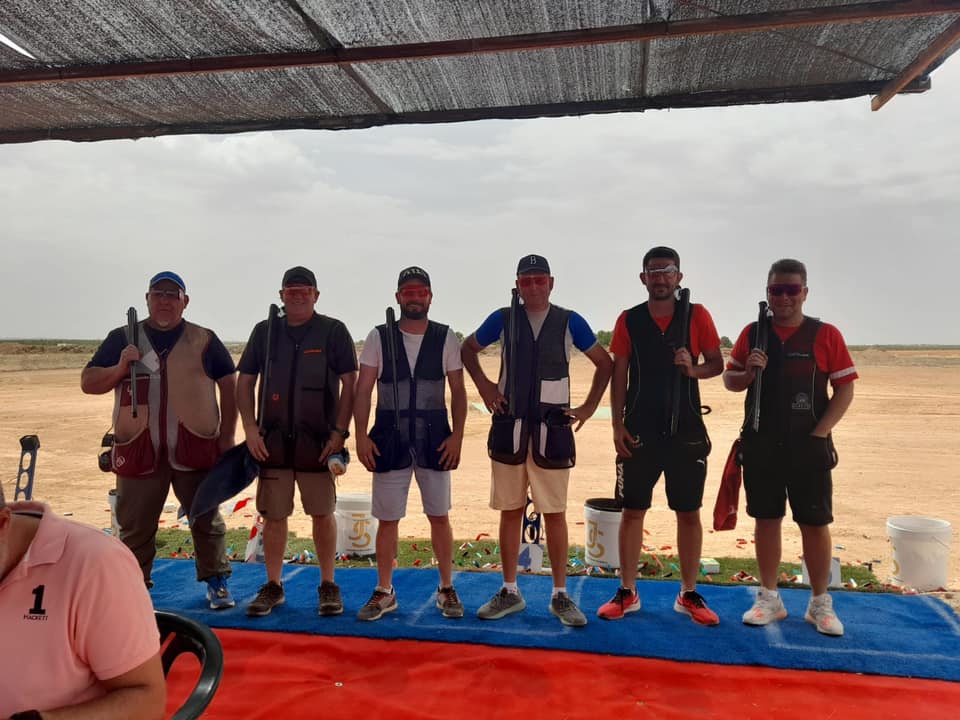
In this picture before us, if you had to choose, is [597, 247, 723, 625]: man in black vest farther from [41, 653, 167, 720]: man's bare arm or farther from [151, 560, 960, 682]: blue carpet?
[41, 653, 167, 720]: man's bare arm

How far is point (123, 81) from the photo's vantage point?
454 cm

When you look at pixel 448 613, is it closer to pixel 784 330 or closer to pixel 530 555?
pixel 530 555

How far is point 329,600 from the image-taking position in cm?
463

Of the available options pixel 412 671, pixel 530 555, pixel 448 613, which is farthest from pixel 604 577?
pixel 412 671

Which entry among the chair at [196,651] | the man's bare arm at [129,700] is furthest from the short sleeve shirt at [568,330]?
the man's bare arm at [129,700]

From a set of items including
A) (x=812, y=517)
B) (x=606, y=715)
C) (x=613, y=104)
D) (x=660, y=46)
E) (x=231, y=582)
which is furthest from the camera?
(x=231, y=582)

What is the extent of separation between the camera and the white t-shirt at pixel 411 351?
4.68 meters

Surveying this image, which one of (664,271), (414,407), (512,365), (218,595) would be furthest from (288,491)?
(664,271)

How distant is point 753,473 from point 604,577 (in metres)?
1.50

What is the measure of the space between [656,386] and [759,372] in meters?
0.63

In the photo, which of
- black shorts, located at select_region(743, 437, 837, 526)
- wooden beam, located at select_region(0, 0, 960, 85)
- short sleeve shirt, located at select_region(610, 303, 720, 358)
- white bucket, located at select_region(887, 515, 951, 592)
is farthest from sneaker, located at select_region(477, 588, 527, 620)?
wooden beam, located at select_region(0, 0, 960, 85)

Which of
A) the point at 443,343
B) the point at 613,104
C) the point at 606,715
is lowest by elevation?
the point at 606,715

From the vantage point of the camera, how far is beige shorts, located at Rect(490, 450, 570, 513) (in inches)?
Result: 179

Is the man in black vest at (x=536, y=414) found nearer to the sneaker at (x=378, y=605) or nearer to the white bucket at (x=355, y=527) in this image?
the sneaker at (x=378, y=605)
